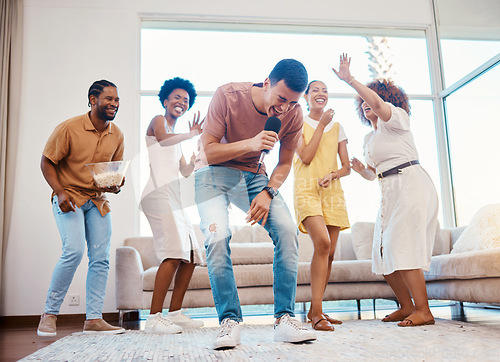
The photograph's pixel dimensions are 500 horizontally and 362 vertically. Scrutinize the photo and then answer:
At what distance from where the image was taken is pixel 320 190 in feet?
9.21

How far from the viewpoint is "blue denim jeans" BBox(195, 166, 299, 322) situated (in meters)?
1.89

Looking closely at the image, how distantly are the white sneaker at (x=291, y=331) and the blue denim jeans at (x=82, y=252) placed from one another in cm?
118

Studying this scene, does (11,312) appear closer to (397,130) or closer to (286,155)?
(286,155)

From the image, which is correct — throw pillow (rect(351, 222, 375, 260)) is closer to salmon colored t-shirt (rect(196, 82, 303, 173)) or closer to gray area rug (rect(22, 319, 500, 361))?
gray area rug (rect(22, 319, 500, 361))

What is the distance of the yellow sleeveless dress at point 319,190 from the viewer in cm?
269

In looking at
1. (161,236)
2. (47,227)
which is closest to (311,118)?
(161,236)

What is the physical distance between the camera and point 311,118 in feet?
9.87

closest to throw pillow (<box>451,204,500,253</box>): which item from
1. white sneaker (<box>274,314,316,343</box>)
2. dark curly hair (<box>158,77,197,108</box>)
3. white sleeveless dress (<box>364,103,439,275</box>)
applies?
white sleeveless dress (<box>364,103,439,275</box>)

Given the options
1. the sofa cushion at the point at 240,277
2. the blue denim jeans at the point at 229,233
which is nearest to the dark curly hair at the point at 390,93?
the blue denim jeans at the point at 229,233

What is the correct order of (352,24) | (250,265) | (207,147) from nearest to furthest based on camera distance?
(207,147) → (250,265) → (352,24)

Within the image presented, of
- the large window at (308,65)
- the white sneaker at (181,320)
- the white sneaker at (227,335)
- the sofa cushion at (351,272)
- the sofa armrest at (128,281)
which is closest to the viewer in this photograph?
the white sneaker at (227,335)

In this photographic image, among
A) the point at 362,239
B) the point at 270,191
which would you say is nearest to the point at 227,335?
the point at 270,191

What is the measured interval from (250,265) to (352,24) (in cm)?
303

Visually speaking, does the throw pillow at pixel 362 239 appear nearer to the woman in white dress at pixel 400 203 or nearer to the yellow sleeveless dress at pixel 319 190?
the woman in white dress at pixel 400 203
